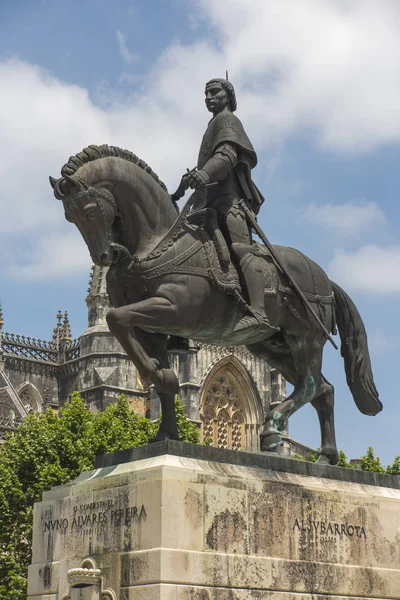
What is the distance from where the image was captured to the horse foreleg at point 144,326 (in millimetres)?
9219

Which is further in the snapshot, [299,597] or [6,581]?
[6,581]

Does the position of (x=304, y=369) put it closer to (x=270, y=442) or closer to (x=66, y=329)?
(x=270, y=442)

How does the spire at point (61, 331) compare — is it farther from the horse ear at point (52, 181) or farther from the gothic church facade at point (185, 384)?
the horse ear at point (52, 181)

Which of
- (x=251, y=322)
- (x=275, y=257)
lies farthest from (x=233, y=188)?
(x=251, y=322)

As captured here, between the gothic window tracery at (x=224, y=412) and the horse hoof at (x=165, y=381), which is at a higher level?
the gothic window tracery at (x=224, y=412)

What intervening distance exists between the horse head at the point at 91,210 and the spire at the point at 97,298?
3762 centimetres

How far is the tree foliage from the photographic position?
26.0 m

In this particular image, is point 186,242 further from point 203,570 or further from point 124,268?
point 203,570

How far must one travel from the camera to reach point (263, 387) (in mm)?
49219

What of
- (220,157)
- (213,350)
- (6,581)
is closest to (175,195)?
(220,157)

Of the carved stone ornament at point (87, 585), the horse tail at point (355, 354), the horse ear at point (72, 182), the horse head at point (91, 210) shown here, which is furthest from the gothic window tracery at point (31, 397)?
the carved stone ornament at point (87, 585)

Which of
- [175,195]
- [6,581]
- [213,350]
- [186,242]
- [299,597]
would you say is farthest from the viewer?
[213,350]

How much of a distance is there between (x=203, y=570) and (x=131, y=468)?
1.17 metres

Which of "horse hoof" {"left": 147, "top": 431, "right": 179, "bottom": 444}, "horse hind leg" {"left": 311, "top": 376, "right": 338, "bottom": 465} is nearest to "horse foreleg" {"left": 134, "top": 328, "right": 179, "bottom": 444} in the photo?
"horse hoof" {"left": 147, "top": 431, "right": 179, "bottom": 444}
